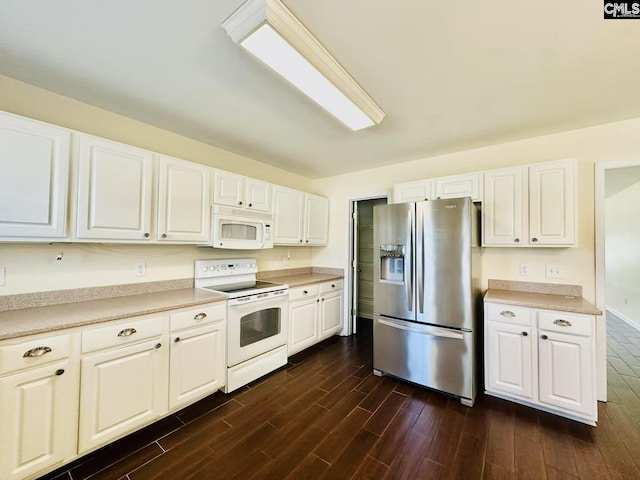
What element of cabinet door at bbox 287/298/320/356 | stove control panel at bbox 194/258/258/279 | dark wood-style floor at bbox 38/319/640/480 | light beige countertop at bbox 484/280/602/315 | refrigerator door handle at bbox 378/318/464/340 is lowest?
dark wood-style floor at bbox 38/319/640/480

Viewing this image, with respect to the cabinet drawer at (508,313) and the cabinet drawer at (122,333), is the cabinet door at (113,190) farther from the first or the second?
the cabinet drawer at (508,313)

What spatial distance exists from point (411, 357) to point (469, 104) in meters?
2.32

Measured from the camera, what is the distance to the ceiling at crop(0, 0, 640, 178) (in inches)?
50.2

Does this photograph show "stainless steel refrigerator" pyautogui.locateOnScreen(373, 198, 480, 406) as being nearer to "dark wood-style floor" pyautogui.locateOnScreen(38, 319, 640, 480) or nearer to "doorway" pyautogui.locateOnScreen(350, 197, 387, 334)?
"dark wood-style floor" pyautogui.locateOnScreen(38, 319, 640, 480)

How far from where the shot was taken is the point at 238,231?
112 inches

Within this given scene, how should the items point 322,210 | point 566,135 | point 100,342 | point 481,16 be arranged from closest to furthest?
point 481,16
point 100,342
point 566,135
point 322,210

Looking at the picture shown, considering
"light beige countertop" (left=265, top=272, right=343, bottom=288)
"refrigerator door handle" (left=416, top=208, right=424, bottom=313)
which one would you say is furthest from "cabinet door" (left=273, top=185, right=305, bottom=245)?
"refrigerator door handle" (left=416, top=208, right=424, bottom=313)

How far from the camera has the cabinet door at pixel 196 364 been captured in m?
2.00

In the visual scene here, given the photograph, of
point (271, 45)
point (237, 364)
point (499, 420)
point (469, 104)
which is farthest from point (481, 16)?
point (237, 364)

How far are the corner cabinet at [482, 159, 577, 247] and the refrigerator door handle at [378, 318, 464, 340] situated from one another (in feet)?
3.18

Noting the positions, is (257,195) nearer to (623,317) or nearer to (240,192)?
(240,192)

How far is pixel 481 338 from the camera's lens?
262 centimetres

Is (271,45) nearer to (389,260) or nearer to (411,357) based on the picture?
(389,260)

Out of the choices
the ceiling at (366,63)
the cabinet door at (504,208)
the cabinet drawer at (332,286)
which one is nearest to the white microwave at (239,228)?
the ceiling at (366,63)
